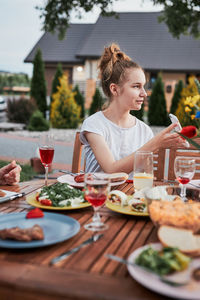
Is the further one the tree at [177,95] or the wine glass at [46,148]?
the tree at [177,95]

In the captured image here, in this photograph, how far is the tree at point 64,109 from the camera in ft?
45.3

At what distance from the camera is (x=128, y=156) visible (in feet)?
8.21

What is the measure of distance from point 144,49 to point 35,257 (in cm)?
2235

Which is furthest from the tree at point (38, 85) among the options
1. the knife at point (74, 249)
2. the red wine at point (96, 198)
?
the knife at point (74, 249)

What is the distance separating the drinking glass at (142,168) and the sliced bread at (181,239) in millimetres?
687

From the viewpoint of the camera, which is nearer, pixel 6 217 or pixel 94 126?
pixel 6 217

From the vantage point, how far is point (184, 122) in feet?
39.9

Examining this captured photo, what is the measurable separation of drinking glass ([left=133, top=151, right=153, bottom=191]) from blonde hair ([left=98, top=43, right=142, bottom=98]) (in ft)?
3.76

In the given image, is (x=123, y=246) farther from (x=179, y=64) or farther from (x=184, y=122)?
(x=179, y=64)

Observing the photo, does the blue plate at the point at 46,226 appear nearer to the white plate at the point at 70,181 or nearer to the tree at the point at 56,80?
the white plate at the point at 70,181

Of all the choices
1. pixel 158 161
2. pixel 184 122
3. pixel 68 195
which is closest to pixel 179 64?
pixel 184 122

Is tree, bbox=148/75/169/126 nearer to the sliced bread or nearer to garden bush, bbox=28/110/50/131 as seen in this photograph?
garden bush, bbox=28/110/50/131

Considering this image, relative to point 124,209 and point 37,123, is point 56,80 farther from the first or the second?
point 124,209

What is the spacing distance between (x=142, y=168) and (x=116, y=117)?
1210 millimetres
